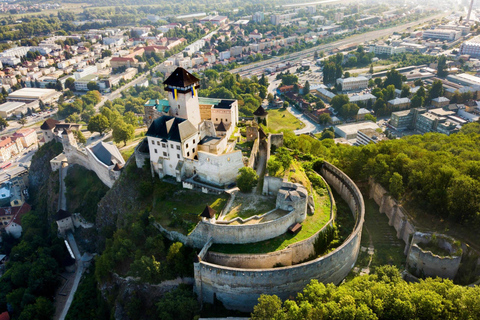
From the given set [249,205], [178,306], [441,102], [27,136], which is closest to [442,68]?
[441,102]

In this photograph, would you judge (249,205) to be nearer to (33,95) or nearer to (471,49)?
(33,95)

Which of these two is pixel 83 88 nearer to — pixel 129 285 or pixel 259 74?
pixel 259 74

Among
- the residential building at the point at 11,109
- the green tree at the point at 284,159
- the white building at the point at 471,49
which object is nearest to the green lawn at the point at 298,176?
the green tree at the point at 284,159

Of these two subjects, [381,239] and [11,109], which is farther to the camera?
[11,109]

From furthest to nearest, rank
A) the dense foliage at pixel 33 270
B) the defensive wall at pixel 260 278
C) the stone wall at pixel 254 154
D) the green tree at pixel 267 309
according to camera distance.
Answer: the dense foliage at pixel 33 270
the stone wall at pixel 254 154
the defensive wall at pixel 260 278
the green tree at pixel 267 309

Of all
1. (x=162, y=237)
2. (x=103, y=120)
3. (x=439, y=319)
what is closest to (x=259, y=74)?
(x=103, y=120)

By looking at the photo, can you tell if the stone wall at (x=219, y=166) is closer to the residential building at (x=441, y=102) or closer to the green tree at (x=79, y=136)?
the green tree at (x=79, y=136)
